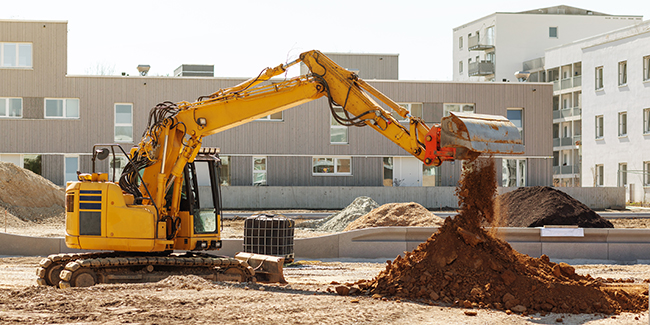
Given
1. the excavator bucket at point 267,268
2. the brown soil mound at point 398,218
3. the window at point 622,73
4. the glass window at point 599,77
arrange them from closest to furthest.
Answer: the excavator bucket at point 267,268 → the brown soil mound at point 398,218 → the window at point 622,73 → the glass window at point 599,77

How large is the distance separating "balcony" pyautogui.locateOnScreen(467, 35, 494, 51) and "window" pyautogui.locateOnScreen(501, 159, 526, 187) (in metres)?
34.6

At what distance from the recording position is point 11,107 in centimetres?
3453

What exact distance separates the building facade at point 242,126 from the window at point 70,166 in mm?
60

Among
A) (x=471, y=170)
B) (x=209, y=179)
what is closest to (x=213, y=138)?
(x=209, y=179)

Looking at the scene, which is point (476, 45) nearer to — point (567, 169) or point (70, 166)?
point (567, 169)

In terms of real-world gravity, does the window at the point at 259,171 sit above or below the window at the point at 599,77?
below

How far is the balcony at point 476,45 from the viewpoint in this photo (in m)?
70.4

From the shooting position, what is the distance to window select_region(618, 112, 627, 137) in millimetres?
47750

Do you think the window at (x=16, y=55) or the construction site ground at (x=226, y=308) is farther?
the window at (x=16, y=55)

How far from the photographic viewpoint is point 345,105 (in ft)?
38.0

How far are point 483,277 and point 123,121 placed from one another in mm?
28108

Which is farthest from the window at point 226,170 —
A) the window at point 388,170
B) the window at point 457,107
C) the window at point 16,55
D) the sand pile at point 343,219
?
the window at point 457,107

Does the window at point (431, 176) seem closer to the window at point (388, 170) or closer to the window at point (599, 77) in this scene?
the window at point (388, 170)

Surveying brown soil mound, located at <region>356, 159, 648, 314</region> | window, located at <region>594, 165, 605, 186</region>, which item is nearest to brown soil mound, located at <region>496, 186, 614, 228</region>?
brown soil mound, located at <region>356, 159, 648, 314</region>
